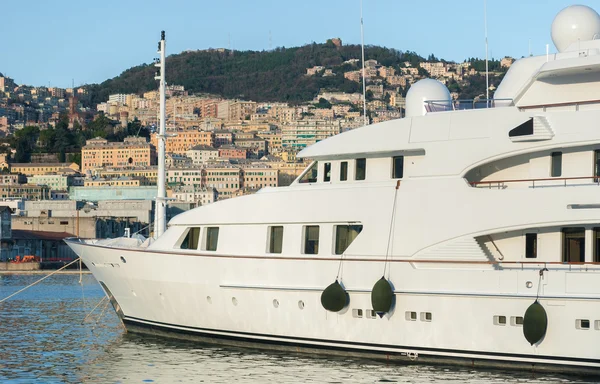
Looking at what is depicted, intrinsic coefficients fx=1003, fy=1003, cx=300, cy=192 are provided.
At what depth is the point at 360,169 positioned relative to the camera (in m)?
17.1

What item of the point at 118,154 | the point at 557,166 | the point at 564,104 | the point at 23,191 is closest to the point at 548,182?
the point at 557,166

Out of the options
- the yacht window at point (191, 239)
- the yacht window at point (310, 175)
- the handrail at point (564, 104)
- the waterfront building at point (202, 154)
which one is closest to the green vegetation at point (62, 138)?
the waterfront building at point (202, 154)

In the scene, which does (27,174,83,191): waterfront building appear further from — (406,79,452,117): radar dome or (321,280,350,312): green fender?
(321,280,350,312): green fender

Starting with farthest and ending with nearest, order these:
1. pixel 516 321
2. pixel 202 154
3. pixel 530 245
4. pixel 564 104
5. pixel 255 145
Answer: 1. pixel 255 145
2. pixel 202 154
3. pixel 564 104
4. pixel 530 245
5. pixel 516 321

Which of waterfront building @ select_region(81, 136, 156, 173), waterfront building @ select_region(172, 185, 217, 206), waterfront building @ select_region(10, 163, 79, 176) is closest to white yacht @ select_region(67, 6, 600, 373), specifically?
waterfront building @ select_region(172, 185, 217, 206)

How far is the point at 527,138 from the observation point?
15.5 metres

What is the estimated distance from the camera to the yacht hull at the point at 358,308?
14.8 metres

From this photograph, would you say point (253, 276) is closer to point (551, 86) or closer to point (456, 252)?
point (456, 252)

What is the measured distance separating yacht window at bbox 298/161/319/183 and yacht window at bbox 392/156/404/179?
1.67 m

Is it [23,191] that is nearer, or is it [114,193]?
[114,193]

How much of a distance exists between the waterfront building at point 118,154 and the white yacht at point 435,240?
468 ft

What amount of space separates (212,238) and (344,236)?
2758 mm

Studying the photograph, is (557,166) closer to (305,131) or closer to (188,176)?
(188,176)

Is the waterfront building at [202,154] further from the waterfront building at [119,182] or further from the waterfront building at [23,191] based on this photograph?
the waterfront building at [23,191]
